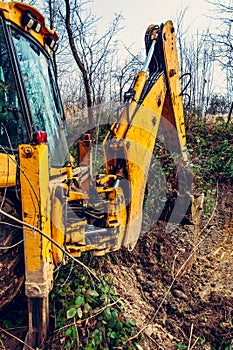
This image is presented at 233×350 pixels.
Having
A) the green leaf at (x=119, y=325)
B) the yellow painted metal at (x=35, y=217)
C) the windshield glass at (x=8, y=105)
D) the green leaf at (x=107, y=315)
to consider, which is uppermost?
the windshield glass at (x=8, y=105)

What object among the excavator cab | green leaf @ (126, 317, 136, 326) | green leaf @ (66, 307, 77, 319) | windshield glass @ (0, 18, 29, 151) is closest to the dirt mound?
green leaf @ (126, 317, 136, 326)

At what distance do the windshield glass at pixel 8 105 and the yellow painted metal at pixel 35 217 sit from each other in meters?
0.32

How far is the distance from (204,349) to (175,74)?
319 centimetres

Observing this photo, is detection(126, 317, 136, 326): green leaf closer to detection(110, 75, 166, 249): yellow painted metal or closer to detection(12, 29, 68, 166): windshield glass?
detection(110, 75, 166, 249): yellow painted metal

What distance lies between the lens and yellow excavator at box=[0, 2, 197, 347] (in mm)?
2355

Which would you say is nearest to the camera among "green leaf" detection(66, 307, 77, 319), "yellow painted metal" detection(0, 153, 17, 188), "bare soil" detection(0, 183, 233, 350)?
"yellow painted metal" detection(0, 153, 17, 188)

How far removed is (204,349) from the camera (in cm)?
302

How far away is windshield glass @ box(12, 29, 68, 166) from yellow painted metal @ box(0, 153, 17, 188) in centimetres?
35

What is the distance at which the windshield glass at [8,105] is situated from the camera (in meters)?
2.51

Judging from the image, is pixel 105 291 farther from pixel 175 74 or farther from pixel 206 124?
pixel 206 124

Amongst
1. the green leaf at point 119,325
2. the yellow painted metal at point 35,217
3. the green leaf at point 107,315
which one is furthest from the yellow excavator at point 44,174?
the green leaf at point 119,325

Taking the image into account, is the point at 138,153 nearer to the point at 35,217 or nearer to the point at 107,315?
the point at 35,217

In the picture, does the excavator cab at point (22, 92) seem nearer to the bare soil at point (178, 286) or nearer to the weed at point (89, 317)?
the weed at point (89, 317)

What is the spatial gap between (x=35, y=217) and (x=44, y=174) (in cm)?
30
